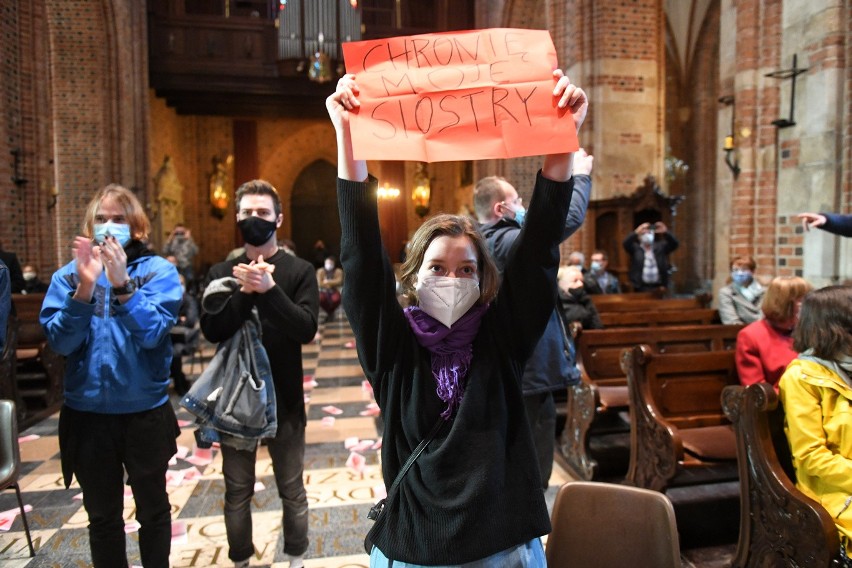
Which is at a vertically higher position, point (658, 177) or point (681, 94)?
point (681, 94)

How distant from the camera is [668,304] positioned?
21.3 feet

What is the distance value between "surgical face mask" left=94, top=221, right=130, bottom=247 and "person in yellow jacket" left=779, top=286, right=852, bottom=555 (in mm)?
2807

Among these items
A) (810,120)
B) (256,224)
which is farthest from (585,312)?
(256,224)

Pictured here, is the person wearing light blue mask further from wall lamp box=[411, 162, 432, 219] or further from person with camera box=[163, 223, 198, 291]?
wall lamp box=[411, 162, 432, 219]

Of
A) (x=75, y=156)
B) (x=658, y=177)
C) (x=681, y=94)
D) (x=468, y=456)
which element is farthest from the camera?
(x=681, y=94)

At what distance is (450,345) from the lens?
144 cm

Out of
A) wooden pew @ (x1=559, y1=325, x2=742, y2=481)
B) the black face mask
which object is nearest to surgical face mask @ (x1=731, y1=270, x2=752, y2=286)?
wooden pew @ (x1=559, y1=325, x2=742, y2=481)

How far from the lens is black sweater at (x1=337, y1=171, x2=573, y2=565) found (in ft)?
4.35

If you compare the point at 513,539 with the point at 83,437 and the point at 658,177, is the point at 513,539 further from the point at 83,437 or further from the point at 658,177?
the point at 658,177

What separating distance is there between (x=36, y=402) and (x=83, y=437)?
16.4 feet

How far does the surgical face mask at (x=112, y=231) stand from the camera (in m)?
2.43

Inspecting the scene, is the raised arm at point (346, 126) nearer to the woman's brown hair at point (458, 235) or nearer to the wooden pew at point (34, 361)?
the woman's brown hair at point (458, 235)

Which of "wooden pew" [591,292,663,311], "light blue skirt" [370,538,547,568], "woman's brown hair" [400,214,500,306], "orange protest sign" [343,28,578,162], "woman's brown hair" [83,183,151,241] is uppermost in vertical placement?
"orange protest sign" [343,28,578,162]

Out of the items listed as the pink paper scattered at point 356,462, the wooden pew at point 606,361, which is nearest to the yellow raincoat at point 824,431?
the wooden pew at point 606,361
